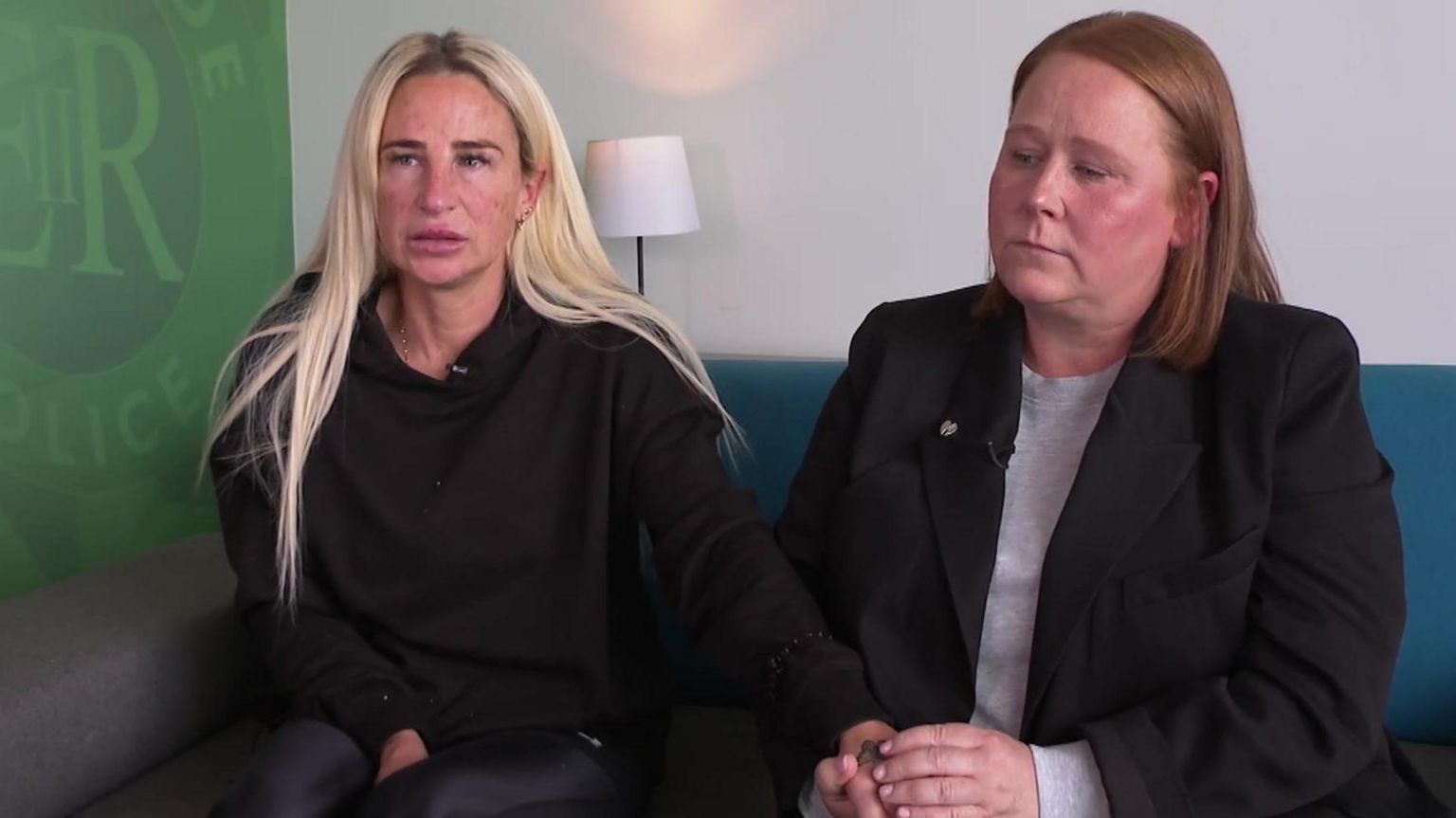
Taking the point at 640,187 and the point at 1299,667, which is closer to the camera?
the point at 1299,667

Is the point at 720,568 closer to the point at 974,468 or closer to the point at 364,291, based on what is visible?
the point at 974,468

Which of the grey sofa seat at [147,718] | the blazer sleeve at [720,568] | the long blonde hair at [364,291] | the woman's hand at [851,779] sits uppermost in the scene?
the long blonde hair at [364,291]

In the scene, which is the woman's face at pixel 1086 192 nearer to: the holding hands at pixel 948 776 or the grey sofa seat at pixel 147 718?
the holding hands at pixel 948 776

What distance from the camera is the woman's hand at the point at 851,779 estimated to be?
3.95ft

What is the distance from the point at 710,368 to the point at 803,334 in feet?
4.80

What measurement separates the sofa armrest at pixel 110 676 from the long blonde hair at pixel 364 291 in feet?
0.91

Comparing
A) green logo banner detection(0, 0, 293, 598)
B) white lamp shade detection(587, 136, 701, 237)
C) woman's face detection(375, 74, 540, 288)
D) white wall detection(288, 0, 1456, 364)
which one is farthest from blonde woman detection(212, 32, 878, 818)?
white wall detection(288, 0, 1456, 364)

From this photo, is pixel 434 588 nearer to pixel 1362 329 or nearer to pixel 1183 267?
pixel 1183 267

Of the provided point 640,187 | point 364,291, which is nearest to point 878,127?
point 640,187

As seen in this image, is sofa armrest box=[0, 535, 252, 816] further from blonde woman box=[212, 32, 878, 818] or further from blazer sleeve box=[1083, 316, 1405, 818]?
blazer sleeve box=[1083, 316, 1405, 818]

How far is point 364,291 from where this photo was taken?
5.58ft

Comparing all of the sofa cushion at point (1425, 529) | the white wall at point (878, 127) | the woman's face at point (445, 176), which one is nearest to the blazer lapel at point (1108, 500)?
the sofa cushion at point (1425, 529)

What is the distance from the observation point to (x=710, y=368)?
80.5 inches

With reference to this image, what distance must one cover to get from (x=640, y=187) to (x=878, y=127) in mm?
639
